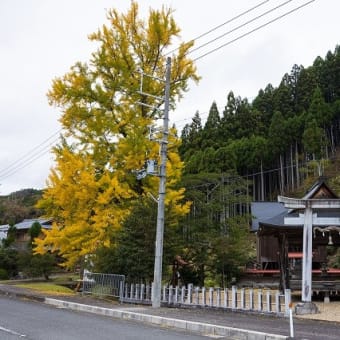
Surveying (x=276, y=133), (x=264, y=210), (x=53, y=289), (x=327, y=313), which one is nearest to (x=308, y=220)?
(x=327, y=313)

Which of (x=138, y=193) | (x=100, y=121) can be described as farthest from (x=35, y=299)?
(x=100, y=121)

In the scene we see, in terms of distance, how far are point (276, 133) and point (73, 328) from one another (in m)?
48.1

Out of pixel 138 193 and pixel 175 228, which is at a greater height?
pixel 138 193

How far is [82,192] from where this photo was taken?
60.1 ft

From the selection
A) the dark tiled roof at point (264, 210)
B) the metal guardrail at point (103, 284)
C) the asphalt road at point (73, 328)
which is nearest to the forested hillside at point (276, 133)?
the dark tiled roof at point (264, 210)

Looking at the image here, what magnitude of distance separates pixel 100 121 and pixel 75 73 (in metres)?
2.71

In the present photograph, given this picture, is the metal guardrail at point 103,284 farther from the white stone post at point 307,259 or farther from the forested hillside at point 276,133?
the forested hillside at point 276,133

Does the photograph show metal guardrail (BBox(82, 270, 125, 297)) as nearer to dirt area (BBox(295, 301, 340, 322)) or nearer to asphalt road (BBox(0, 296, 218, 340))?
asphalt road (BBox(0, 296, 218, 340))

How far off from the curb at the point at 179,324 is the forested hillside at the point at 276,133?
119 feet

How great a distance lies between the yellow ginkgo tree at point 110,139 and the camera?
1845 cm

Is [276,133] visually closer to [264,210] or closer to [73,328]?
[264,210]

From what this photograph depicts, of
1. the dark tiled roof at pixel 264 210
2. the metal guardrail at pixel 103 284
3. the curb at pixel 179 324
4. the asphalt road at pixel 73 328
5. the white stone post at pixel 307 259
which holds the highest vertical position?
the dark tiled roof at pixel 264 210

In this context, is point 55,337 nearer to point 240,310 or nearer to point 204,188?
point 240,310

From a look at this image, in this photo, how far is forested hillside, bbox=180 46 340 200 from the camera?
2109 inches
